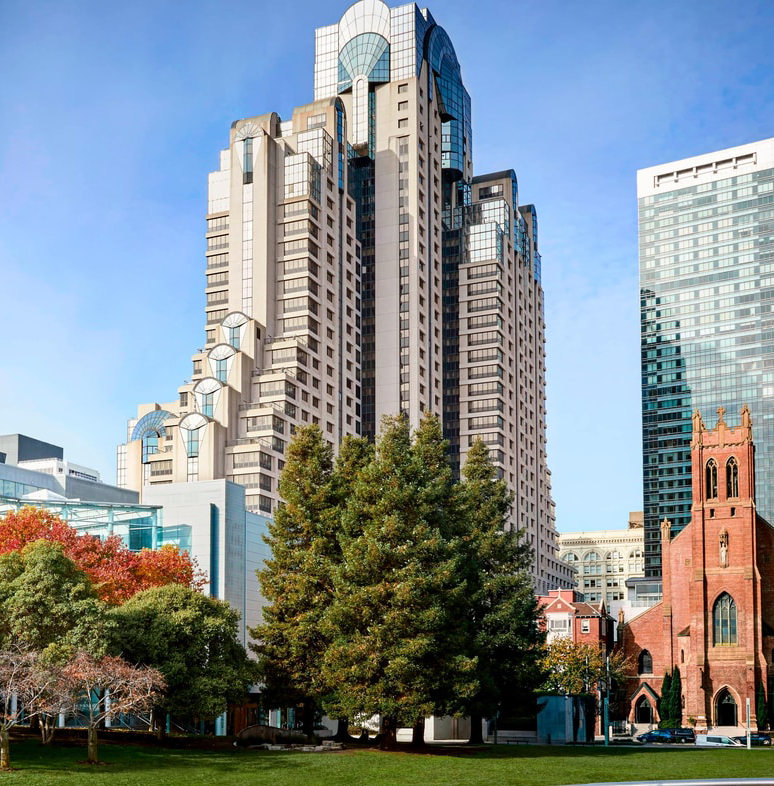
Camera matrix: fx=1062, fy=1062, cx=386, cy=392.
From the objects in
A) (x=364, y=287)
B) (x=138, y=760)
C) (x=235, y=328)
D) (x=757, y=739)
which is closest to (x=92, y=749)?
(x=138, y=760)

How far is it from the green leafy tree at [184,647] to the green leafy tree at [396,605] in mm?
4929

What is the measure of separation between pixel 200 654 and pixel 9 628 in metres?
9.28

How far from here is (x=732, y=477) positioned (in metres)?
99.2

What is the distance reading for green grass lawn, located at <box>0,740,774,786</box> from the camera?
36.2 metres

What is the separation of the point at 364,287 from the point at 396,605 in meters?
94.8

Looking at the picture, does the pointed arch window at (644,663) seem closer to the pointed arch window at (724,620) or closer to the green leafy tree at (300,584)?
the pointed arch window at (724,620)

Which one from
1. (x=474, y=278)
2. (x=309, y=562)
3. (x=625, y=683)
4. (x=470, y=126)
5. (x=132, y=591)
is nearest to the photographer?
(x=309, y=562)

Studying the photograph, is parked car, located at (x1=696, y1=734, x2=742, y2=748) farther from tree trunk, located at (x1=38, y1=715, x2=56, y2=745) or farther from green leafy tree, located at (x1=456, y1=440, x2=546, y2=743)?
tree trunk, located at (x1=38, y1=715, x2=56, y2=745)

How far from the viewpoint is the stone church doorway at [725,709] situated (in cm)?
9412

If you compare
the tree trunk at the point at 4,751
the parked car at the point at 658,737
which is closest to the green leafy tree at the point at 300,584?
the tree trunk at the point at 4,751

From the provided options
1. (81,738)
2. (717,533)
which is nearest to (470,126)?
(717,533)

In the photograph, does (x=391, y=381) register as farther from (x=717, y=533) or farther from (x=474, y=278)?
(x=717, y=533)

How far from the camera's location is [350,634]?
49.8 meters

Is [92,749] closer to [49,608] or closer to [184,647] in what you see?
[49,608]
